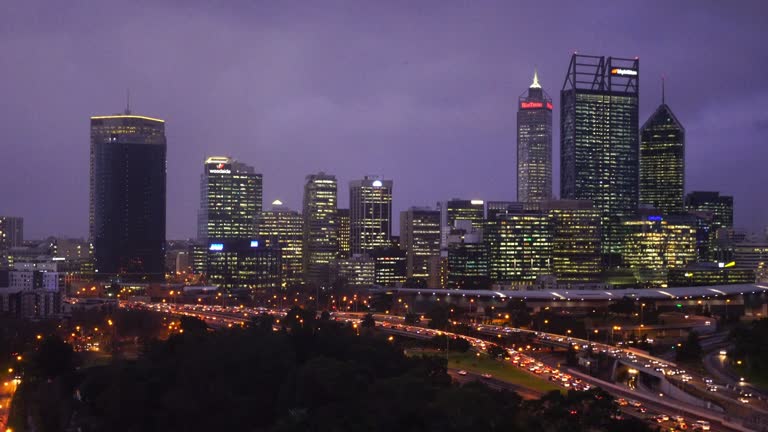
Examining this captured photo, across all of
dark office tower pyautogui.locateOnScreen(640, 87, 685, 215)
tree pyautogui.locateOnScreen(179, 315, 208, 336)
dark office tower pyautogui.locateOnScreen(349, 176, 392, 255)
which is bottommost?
tree pyautogui.locateOnScreen(179, 315, 208, 336)

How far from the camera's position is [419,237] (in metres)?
130

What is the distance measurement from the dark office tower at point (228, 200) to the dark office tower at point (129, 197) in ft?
55.5

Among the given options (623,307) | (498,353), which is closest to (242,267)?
(623,307)

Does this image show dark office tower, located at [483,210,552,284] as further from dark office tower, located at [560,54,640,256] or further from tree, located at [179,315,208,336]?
tree, located at [179,315,208,336]

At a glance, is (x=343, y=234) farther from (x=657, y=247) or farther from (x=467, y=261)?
(x=657, y=247)

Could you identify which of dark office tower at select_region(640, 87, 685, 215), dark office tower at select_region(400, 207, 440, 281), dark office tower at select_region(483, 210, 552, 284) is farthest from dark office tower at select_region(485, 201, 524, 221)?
dark office tower at select_region(640, 87, 685, 215)

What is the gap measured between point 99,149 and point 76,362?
93658mm

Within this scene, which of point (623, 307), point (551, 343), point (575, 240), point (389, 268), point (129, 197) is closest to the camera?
point (551, 343)

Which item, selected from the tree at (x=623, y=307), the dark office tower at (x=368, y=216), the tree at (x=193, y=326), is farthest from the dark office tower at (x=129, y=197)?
the tree at (x=193, y=326)

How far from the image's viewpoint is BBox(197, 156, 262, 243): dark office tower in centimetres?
14538

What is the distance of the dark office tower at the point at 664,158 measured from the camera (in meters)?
146

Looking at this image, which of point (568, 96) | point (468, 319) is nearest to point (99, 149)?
point (568, 96)

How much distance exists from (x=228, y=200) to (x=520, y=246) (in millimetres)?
55442

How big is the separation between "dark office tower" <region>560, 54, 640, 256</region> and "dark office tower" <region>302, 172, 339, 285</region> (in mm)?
34886
